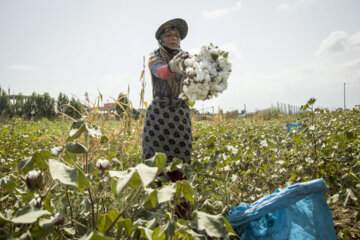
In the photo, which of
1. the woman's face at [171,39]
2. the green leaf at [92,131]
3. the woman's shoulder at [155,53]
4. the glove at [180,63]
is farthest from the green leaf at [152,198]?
the woman's face at [171,39]

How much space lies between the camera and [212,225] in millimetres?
621

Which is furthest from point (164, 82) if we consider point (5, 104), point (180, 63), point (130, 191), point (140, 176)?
point (5, 104)

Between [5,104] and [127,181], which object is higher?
[5,104]

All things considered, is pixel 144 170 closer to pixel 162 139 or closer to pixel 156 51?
pixel 162 139

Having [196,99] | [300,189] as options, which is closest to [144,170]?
[196,99]

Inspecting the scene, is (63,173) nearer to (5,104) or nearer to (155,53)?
(155,53)

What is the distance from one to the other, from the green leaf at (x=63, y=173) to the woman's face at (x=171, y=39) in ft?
4.32

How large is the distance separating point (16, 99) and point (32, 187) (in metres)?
25.9

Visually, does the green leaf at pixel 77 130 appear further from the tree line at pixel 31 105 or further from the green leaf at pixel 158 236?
the tree line at pixel 31 105

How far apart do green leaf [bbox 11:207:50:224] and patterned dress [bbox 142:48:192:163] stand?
1135mm

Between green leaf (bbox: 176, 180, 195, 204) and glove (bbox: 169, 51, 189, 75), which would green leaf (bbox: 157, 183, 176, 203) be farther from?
glove (bbox: 169, 51, 189, 75)

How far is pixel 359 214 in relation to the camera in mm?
1216

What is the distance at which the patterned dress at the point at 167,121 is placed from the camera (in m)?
1.68

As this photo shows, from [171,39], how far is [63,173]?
53.9 inches
